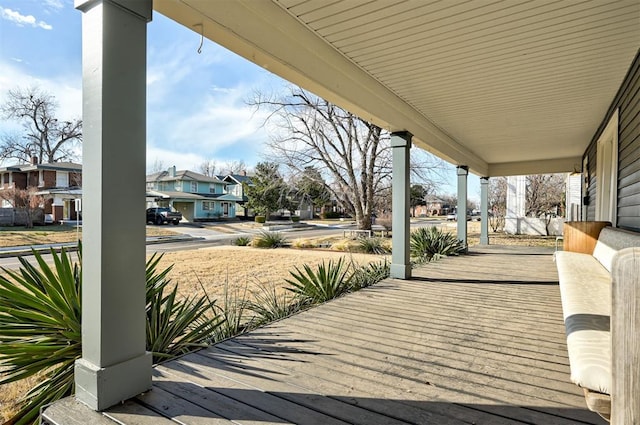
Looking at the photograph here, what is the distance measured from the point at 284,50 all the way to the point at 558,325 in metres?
3.34

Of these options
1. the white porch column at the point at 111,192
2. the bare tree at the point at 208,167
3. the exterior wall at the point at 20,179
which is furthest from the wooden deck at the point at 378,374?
the bare tree at the point at 208,167

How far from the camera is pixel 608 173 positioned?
587cm

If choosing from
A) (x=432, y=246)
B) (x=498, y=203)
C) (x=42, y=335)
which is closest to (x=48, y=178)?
(x=432, y=246)

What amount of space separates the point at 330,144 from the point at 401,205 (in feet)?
29.4

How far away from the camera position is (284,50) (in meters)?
3.01

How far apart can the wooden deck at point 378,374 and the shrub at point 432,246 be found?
3996 millimetres

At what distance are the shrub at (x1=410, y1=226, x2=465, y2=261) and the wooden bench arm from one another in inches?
252

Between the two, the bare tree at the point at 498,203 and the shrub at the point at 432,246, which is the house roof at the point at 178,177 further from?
the shrub at the point at 432,246

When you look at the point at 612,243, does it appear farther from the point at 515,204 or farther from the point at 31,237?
the point at 31,237

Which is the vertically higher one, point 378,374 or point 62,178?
point 62,178

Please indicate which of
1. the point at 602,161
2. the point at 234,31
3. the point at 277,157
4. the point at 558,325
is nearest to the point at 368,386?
the point at 558,325

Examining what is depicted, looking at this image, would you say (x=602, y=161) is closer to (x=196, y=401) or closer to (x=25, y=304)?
(x=196, y=401)

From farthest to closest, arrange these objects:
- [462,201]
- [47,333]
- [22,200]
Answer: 1. [22,200]
2. [462,201]
3. [47,333]

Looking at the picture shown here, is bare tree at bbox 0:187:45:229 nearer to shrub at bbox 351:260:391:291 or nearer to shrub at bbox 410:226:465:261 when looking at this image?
shrub at bbox 410:226:465:261
